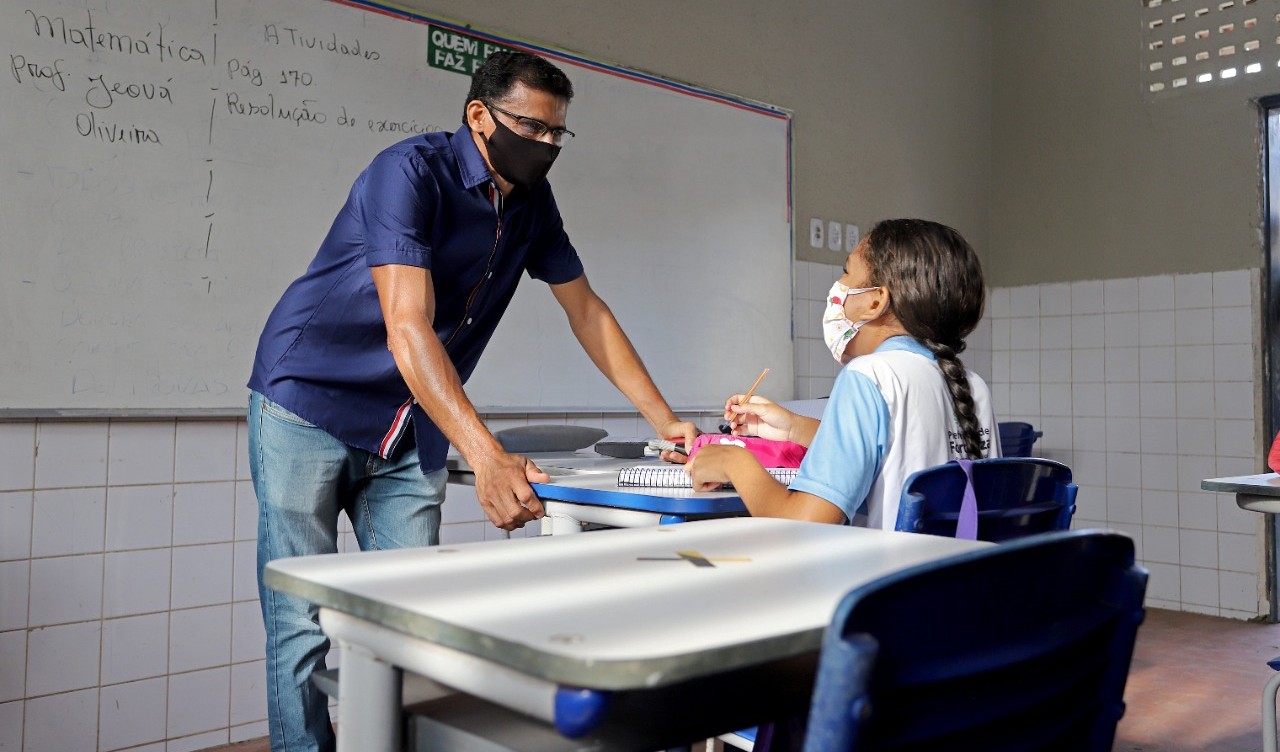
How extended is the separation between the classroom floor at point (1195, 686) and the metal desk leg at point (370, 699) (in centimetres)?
211

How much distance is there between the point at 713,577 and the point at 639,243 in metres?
2.96

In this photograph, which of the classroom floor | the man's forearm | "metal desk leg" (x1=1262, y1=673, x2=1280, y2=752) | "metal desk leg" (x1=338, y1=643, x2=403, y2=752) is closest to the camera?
"metal desk leg" (x1=338, y1=643, x2=403, y2=752)

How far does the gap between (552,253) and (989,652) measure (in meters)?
1.73

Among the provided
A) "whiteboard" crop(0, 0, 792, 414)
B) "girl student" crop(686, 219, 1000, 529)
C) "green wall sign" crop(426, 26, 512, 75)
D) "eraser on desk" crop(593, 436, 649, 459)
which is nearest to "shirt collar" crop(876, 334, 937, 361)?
"girl student" crop(686, 219, 1000, 529)

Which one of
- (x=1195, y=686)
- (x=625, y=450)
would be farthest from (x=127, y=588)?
(x=1195, y=686)

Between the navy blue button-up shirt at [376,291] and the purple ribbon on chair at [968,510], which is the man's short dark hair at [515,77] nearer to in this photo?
the navy blue button-up shirt at [376,291]

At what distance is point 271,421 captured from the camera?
1814 millimetres

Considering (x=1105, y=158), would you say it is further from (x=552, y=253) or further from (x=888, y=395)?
(x=888, y=395)

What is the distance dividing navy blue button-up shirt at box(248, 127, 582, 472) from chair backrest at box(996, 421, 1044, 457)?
276 centimetres

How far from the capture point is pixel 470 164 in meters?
1.95

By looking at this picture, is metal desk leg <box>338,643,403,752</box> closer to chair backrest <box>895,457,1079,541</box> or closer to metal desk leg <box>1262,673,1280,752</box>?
chair backrest <box>895,457,1079,541</box>

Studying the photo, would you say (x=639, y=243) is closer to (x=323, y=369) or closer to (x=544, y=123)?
(x=544, y=123)

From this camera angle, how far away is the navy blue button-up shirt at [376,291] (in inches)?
71.0

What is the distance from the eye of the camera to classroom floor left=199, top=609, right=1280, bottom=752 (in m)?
2.76
